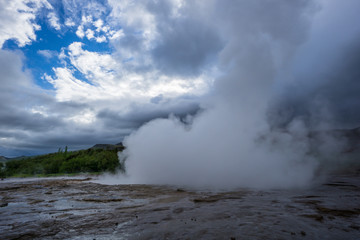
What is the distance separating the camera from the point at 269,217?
8078 millimetres

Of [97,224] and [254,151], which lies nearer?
[97,224]

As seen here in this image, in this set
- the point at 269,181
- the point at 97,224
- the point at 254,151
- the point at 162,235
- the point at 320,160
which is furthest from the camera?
the point at 320,160

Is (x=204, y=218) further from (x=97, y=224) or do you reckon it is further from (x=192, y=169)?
(x=192, y=169)

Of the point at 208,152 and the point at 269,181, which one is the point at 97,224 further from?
the point at 208,152

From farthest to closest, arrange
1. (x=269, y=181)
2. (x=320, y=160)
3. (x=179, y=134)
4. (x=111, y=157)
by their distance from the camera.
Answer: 1. (x=111, y=157)
2. (x=320, y=160)
3. (x=179, y=134)
4. (x=269, y=181)

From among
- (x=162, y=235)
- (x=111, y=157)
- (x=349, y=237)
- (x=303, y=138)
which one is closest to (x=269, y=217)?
(x=349, y=237)

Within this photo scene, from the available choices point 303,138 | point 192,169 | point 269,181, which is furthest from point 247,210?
point 303,138

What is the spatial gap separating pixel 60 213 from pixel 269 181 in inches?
713

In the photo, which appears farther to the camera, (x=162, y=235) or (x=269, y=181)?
(x=269, y=181)

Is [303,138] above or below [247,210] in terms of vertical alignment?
above

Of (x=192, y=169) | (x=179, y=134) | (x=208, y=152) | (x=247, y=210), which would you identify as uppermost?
(x=179, y=134)

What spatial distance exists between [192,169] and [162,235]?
19210mm

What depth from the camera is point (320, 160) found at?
4291 centimetres

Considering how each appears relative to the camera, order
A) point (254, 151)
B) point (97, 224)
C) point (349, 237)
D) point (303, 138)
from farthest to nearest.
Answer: point (303, 138) → point (254, 151) → point (97, 224) → point (349, 237)
